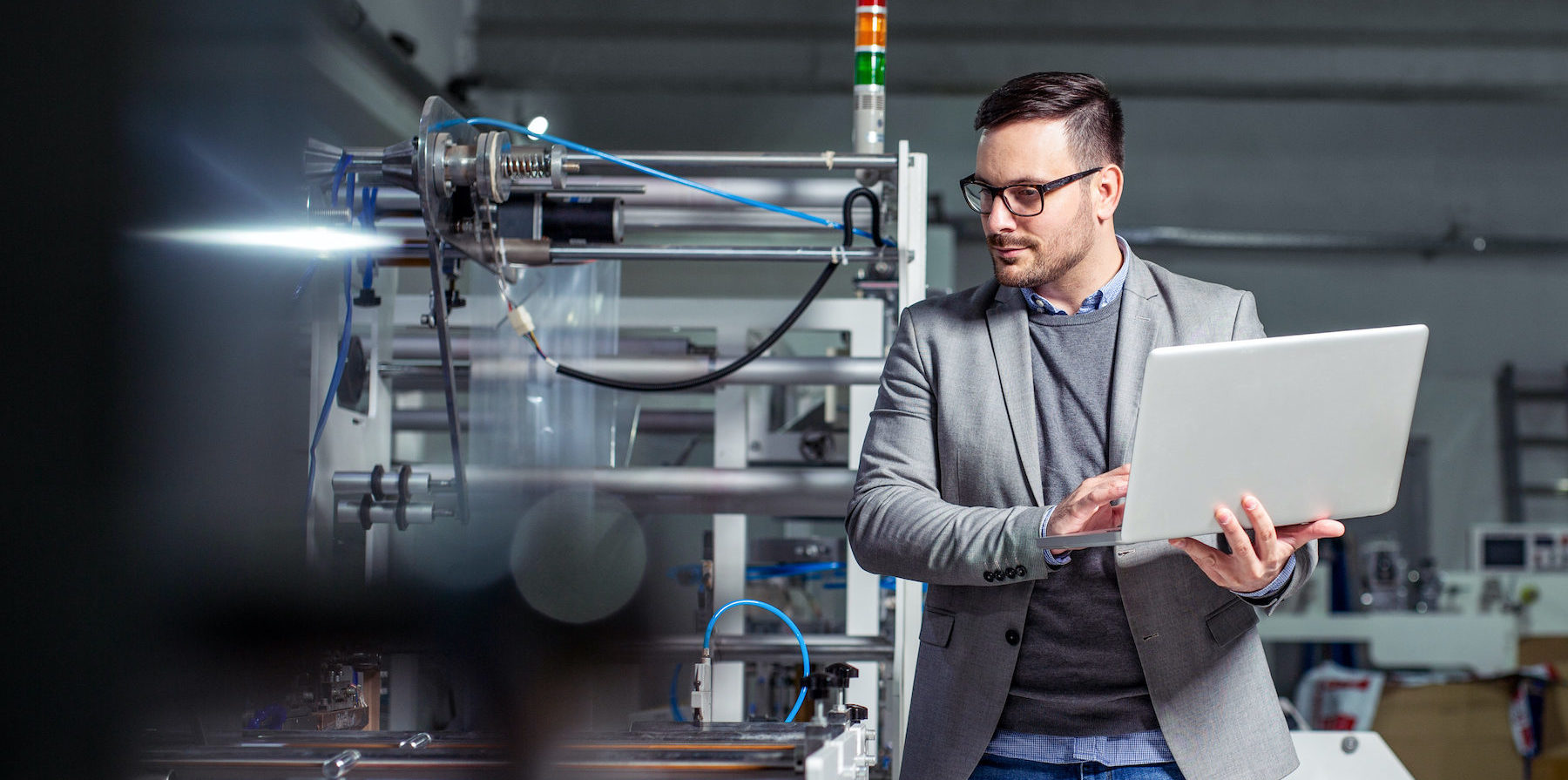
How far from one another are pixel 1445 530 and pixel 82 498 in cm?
571

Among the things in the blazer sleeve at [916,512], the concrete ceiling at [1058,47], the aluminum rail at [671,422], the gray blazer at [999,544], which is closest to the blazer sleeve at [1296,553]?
the gray blazer at [999,544]

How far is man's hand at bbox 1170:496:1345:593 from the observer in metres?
0.97

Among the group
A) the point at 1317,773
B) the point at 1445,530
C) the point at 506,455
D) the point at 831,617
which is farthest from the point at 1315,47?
the point at 506,455

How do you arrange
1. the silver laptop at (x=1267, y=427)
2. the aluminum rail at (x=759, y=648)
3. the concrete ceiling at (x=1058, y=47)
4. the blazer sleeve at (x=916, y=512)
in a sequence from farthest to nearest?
1. the concrete ceiling at (x=1058, y=47)
2. the aluminum rail at (x=759, y=648)
3. the blazer sleeve at (x=916, y=512)
4. the silver laptop at (x=1267, y=427)

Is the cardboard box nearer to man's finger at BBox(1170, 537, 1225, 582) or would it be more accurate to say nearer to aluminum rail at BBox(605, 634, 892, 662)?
aluminum rail at BBox(605, 634, 892, 662)

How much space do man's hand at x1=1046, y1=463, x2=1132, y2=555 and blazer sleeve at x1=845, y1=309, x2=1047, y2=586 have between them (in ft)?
0.10

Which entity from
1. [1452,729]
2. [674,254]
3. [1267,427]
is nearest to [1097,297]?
[1267,427]

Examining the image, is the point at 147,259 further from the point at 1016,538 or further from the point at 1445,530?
the point at 1445,530

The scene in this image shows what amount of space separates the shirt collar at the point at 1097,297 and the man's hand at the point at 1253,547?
0.29m

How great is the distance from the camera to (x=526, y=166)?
4.79 ft

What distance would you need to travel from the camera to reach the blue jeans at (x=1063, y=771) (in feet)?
3.50

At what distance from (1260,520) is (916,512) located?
29 cm

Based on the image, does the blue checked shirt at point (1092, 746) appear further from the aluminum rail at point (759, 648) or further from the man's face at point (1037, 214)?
the aluminum rail at point (759, 648)

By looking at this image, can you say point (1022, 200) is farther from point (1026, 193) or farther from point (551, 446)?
point (551, 446)
